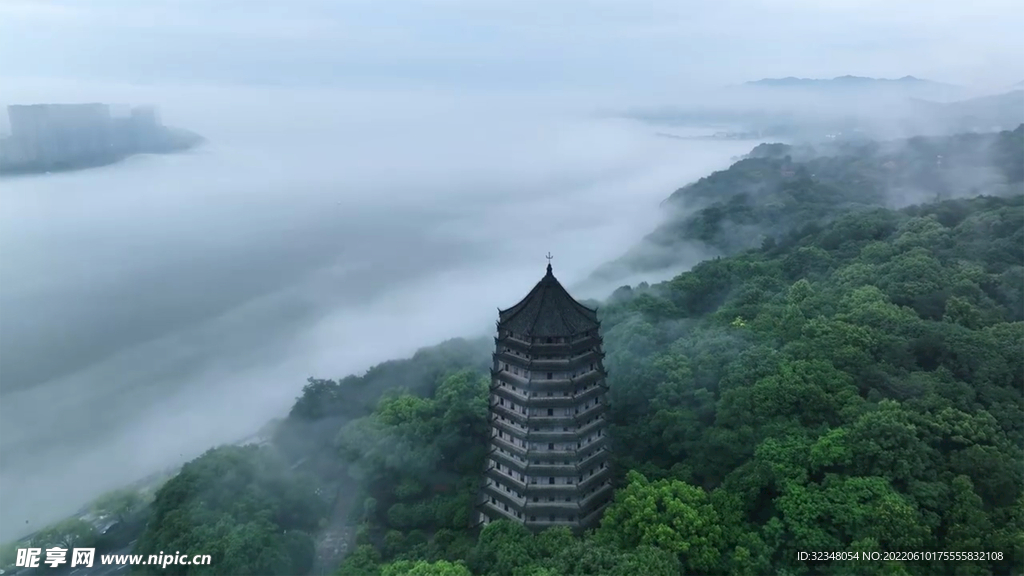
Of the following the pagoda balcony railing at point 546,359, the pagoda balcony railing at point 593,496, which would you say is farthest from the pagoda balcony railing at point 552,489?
the pagoda balcony railing at point 546,359

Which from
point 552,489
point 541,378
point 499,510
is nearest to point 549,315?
point 541,378

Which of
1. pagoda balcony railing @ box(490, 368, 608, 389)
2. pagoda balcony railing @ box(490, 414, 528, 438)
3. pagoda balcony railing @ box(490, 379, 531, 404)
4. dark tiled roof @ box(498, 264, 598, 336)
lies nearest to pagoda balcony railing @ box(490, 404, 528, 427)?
pagoda balcony railing @ box(490, 414, 528, 438)

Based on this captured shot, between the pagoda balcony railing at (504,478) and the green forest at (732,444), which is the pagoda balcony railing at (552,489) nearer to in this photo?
the pagoda balcony railing at (504,478)

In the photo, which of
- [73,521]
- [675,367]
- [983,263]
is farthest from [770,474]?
[73,521]

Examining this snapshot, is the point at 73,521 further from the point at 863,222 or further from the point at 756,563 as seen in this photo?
the point at 863,222

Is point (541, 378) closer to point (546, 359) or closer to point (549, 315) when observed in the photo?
point (546, 359)

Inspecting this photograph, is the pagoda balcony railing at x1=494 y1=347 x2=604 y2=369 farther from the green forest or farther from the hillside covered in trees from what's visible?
the hillside covered in trees

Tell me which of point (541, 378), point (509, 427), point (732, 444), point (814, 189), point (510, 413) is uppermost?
point (814, 189)
